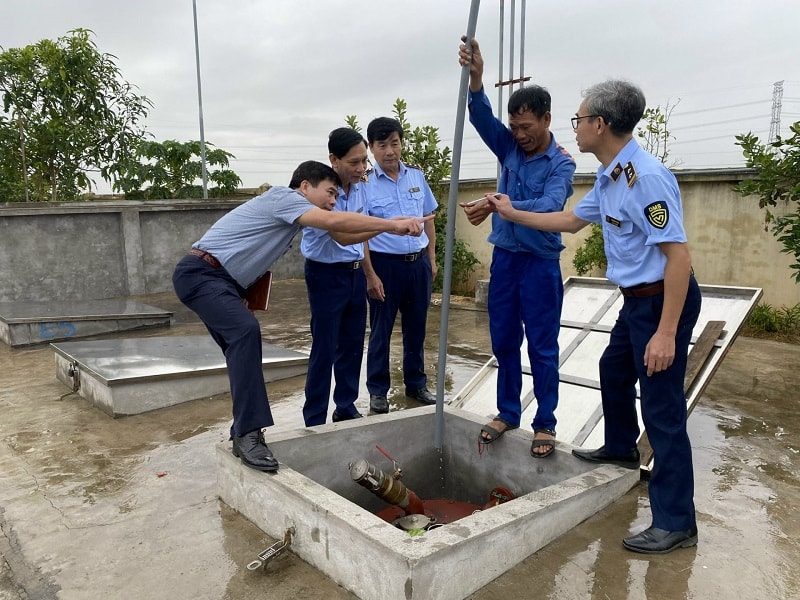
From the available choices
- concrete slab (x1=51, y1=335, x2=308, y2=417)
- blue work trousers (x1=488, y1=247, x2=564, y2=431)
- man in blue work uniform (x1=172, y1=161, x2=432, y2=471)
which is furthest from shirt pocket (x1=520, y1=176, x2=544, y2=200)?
concrete slab (x1=51, y1=335, x2=308, y2=417)

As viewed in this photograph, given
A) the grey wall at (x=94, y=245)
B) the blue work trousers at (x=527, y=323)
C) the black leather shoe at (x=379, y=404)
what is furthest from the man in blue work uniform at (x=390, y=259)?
the grey wall at (x=94, y=245)

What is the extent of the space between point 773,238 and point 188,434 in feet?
20.9

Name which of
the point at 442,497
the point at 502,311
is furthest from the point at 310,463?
the point at 502,311

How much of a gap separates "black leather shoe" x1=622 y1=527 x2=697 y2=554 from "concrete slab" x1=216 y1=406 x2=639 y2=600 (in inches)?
10.1

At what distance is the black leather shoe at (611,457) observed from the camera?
9.44 ft

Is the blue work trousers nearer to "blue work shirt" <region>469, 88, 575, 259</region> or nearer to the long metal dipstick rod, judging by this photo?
"blue work shirt" <region>469, 88, 575, 259</region>

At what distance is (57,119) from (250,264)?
8.56 meters

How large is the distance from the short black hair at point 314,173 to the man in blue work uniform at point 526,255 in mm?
663

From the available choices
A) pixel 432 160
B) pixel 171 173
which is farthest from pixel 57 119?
pixel 432 160

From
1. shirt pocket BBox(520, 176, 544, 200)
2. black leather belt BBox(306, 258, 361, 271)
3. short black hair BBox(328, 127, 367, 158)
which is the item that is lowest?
black leather belt BBox(306, 258, 361, 271)

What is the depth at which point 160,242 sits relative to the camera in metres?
10.2

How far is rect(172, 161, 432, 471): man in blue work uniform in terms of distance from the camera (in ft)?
9.01

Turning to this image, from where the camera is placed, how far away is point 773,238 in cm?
699

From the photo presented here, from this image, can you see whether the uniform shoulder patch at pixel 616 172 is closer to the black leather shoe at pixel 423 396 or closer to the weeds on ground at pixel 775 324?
the black leather shoe at pixel 423 396
